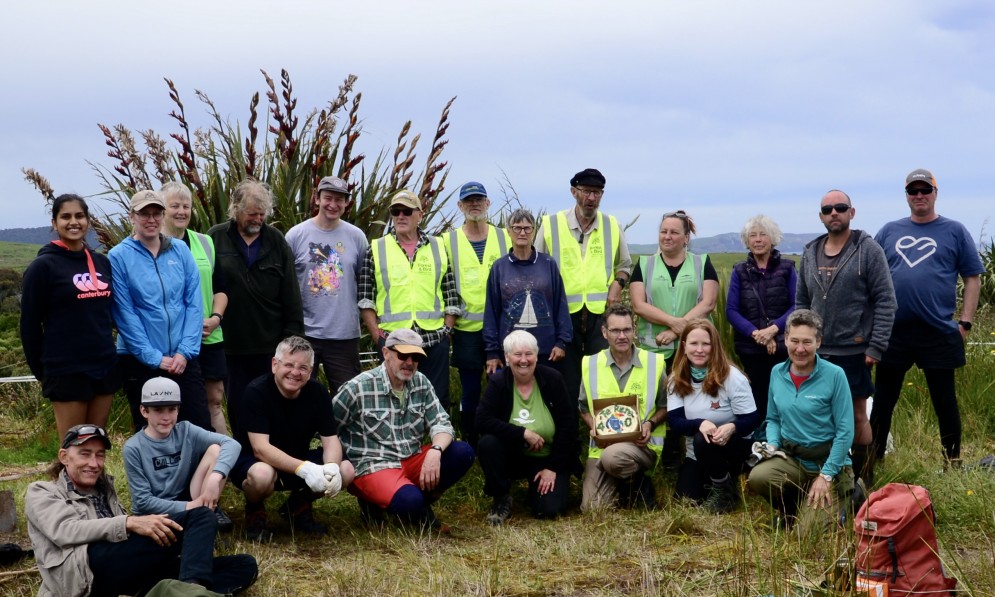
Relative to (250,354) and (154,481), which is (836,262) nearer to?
(250,354)

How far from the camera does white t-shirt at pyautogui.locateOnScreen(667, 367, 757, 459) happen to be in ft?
18.9

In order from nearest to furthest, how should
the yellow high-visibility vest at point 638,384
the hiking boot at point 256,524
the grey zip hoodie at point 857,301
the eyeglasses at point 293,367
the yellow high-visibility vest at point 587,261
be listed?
the eyeglasses at point 293,367
the hiking boot at point 256,524
the grey zip hoodie at point 857,301
the yellow high-visibility vest at point 638,384
the yellow high-visibility vest at point 587,261

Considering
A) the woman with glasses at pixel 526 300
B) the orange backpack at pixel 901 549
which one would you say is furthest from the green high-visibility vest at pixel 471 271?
the orange backpack at pixel 901 549

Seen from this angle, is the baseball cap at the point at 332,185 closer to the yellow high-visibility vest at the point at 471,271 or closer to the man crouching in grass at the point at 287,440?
the yellow high-visibility vest at the point at 471,271

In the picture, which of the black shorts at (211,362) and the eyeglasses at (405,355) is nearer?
the eyeglasses at (405,355)

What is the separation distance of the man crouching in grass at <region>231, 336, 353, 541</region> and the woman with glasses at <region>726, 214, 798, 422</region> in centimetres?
255

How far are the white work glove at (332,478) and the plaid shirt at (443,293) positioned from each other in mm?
1151

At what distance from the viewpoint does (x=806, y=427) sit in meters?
5.29

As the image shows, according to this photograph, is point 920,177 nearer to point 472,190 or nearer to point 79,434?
point 472,190

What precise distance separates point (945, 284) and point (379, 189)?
14.6 ft

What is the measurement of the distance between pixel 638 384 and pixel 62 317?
10.5ft

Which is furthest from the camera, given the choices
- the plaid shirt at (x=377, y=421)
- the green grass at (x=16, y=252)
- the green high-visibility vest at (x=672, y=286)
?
the green grass at (x=16, y=252)

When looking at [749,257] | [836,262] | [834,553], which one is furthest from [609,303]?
[834,553]

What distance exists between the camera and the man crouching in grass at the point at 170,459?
458 cm
